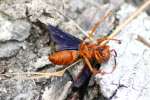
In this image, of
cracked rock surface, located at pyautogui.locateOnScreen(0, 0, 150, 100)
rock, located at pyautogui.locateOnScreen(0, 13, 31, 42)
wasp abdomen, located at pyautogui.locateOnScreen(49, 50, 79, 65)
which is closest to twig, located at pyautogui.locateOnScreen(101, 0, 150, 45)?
cracked rock surface, located at pyautogui.locateOnScreen(0, 0, 150, 100)

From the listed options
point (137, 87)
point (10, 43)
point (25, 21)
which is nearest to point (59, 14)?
point (25, 21)

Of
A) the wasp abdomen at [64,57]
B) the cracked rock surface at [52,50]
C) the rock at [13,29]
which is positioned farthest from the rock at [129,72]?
the rock at [13,29]

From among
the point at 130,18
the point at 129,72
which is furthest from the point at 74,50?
the point at 130,18

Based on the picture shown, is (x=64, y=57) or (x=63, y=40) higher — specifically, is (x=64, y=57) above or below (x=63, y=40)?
below

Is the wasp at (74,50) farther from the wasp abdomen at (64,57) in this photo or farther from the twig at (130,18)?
the twig at (130,18)

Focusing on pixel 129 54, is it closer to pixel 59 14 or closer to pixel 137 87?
pixel 137 87

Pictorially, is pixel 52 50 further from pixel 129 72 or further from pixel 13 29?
pixel 129 72
